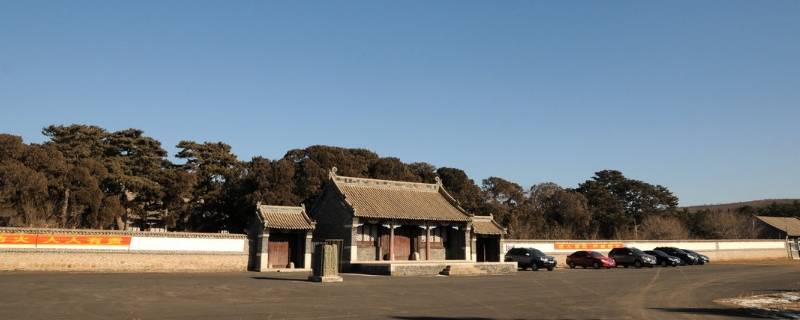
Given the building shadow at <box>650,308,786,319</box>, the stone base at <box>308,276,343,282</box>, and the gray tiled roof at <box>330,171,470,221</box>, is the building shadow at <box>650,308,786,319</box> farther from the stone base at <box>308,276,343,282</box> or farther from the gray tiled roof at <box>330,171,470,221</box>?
the gray tiled roof at <box>330,171,470,221</box>

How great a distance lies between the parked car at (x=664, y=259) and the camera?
4281 centimetres

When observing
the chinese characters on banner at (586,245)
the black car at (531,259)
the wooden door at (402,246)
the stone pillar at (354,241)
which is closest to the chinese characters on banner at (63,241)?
the stone pillar at (354,241)

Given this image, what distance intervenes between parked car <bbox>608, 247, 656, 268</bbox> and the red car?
3.06 feet

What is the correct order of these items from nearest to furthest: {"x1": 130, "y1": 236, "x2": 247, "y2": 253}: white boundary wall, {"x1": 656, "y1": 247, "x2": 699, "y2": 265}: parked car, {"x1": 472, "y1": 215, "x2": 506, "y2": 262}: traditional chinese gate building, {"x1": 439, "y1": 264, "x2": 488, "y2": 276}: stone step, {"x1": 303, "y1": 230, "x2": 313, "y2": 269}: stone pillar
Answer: {"x1": 130, "y1": 236, "x2": 247, "y2": 253}: white boundary wall, {"x1": 439, "y1": 264, "x2": 488, "y2": 276}: stone step, {"x1": 303, "y1": 230, "x2": 313, "y2": 269}: stone pillar, {"x1": 472, "y1": 215, "x2": 506, "y2": 262}: traditional chinese gate building, {"x1": 656, "y1": 247, "x2": 699, "y2": 265}: parked car

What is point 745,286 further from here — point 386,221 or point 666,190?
point 666,190

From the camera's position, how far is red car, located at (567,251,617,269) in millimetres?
40438

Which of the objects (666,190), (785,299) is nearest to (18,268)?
(785,299)

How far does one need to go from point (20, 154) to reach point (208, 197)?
15439 millimetres

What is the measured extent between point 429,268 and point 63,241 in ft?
58.9

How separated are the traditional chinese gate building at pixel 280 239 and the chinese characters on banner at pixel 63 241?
710 centimetres

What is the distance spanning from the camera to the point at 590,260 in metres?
40.9

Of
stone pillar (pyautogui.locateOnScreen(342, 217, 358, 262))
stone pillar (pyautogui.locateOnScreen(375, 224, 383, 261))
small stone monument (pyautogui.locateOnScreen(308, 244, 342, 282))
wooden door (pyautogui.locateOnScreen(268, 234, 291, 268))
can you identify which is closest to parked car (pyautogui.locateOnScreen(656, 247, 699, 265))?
stone pillar (pyautogui.locateOnScreen(375, 224, 383, 261))

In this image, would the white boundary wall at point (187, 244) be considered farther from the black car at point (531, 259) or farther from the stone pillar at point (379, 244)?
the black car at point (531, 259)

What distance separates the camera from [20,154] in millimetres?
44406
